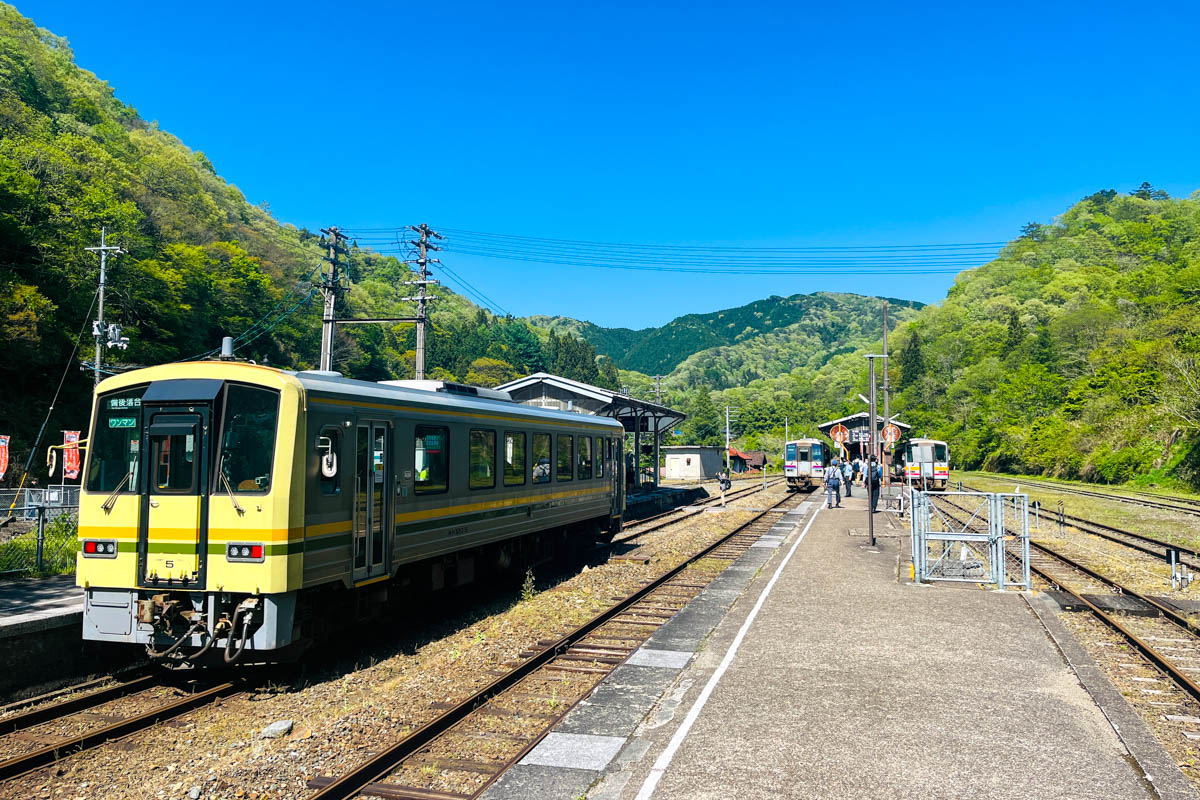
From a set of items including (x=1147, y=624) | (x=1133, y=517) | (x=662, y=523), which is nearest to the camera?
(x=1147, y=624)

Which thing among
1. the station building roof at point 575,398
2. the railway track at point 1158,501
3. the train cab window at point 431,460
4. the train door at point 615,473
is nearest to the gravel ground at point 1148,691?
the train cab window at point 431,460

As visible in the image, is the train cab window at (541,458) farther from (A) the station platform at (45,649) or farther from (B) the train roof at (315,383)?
(A) the station platform at (45,649)

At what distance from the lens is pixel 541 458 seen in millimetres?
14500

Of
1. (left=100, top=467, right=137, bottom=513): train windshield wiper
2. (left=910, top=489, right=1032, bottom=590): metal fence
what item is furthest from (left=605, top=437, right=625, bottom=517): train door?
(left=100, top=467, right=137, bottom=513): train windshield wiper

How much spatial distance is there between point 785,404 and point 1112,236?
163 ft

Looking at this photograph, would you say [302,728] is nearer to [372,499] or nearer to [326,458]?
[326,458]

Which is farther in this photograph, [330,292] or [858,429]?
[858,429]

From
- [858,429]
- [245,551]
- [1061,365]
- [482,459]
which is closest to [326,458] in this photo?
[245,551]

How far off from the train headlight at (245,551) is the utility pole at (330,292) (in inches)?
398

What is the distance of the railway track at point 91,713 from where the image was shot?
21.0 ft

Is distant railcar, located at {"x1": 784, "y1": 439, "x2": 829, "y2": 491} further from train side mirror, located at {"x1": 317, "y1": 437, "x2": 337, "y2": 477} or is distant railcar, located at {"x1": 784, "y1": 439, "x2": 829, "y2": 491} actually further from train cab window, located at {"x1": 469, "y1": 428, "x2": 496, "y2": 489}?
train side mirror, located at {"x1": 317, "y1": 437, "x2": 337, "y2": 477}

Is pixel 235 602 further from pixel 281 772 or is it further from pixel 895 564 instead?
pixel 895 564

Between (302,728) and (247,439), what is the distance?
9.52 ft

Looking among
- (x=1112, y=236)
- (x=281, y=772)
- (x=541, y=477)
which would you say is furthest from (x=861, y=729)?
(x=1112, y=236)
